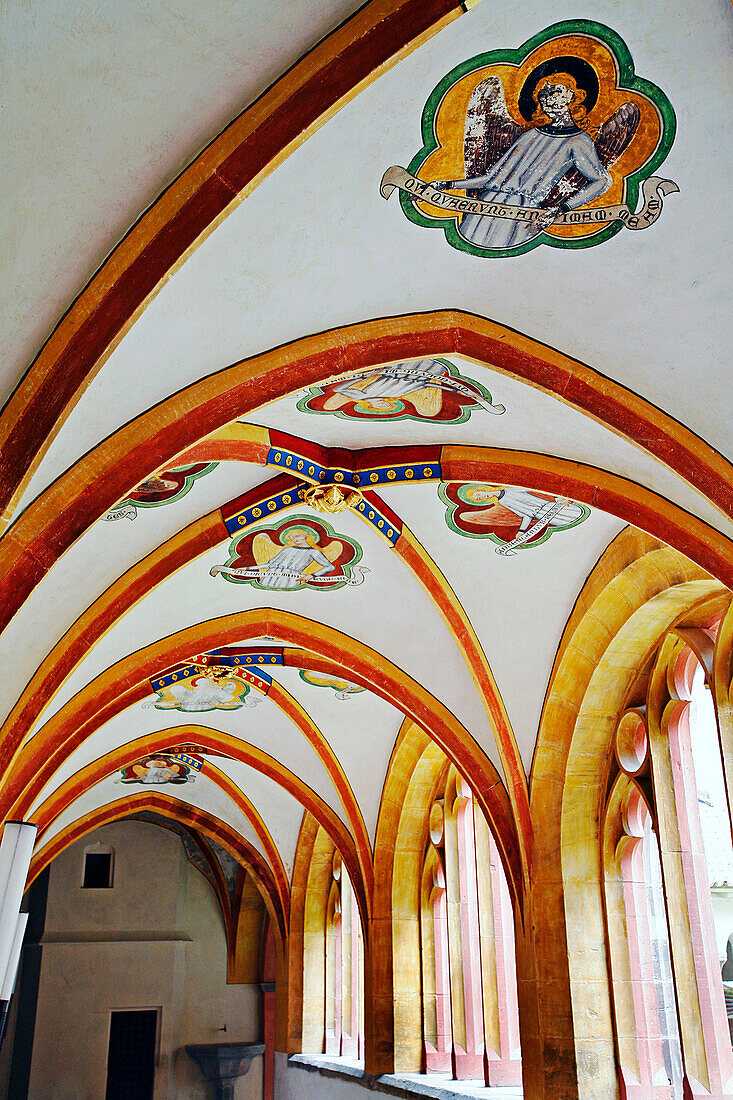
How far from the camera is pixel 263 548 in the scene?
8.13m

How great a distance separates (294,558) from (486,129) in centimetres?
478

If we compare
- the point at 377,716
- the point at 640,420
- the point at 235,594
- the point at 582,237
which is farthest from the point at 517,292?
the point at 377,716

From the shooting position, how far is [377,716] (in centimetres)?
1143

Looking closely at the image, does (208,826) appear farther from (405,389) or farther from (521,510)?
(405,389)

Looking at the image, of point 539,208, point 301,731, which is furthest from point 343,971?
point 539,208

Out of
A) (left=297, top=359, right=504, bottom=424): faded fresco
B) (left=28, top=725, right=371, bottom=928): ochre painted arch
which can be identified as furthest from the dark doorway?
(left=297, top=359, right=504, bottom=424): faded fresco

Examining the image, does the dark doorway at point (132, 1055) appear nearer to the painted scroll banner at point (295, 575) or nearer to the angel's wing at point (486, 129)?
the painted scroll banner at point (295, 575)

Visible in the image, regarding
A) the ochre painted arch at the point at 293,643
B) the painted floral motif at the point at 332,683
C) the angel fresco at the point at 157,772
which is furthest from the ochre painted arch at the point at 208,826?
the ochre painted arch at the point at 293,643

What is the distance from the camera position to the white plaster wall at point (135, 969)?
1686 centimetres

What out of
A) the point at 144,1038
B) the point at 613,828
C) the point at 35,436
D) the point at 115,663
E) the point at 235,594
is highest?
the point at 235,594

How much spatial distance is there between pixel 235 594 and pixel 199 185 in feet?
17.8

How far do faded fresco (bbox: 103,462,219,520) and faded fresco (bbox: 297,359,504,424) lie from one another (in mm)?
897

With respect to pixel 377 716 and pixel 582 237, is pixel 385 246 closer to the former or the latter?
pixel 582 237

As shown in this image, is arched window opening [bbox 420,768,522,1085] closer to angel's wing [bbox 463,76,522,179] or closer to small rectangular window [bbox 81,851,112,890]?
angel's wing [bbox 463,76,522,179]
